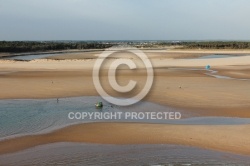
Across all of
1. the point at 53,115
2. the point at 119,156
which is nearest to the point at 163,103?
the point at 53,115

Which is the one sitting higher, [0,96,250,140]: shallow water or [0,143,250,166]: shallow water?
[0,96,250,140]: shallow water

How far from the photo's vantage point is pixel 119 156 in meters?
9.84

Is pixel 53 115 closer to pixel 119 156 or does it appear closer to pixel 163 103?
pixel 163 103

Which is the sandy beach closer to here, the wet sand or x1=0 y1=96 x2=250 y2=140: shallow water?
the wet sand

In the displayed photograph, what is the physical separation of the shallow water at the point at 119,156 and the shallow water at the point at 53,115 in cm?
219

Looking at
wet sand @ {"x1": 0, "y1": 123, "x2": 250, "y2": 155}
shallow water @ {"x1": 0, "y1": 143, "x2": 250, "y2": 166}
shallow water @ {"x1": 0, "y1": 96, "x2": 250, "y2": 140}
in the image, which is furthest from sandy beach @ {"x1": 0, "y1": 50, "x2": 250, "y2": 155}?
shallow water @ {"x1": 0, "y1": 96, "x2": 250, "y2": 140}

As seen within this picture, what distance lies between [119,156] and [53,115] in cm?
595

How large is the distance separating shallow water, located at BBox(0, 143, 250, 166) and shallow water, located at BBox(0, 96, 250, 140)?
7.18ft

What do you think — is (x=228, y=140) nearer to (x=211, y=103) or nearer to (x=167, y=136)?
(x=167, y=136)

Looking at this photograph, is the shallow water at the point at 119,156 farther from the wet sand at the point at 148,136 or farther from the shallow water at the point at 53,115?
the shallow water at the point at 53,115

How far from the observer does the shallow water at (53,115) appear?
42.6 ft

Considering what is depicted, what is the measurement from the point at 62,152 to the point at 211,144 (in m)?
4.43

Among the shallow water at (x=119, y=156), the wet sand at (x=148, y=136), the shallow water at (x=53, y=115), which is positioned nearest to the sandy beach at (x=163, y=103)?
the wet sand at (x=148, y=136)

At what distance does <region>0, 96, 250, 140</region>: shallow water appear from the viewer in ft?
42.6
